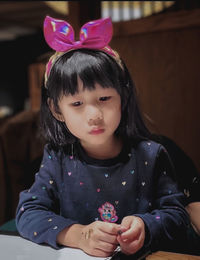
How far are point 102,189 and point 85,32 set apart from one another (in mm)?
417

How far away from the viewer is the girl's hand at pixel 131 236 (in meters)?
0.77

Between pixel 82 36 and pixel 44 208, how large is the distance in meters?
0.47

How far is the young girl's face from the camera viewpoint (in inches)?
33.1

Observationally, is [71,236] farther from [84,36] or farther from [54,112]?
[84,36]

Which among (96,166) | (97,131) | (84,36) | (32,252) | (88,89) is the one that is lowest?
(32,252)

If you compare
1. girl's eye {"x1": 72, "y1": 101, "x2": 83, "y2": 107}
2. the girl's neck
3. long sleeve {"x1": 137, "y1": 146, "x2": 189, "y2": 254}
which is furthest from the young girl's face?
long sleeve {"x1": 137, "y1": 146, "x2": 189, "y2": 254}

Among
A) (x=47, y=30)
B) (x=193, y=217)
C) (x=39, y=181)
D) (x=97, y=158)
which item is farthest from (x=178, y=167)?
(x=47, y=30)

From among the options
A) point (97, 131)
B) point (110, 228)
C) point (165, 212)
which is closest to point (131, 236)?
point (110, 228)

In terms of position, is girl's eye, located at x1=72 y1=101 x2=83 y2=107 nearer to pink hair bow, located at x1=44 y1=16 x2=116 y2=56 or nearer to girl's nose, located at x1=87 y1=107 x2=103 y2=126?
girl's nose, located at x1=87 y1=107 x2=103 y2=126

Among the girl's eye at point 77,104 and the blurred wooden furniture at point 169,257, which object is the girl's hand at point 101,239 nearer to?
the blurred wooden furniture at point 169,257

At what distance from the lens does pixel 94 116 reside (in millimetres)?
828

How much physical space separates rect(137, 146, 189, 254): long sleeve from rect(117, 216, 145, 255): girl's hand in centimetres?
4

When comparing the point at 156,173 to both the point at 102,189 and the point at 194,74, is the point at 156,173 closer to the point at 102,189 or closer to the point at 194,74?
the point at 102,189

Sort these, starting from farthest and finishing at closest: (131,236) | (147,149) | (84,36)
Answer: (147,149)
(84,36)
(131,236)
